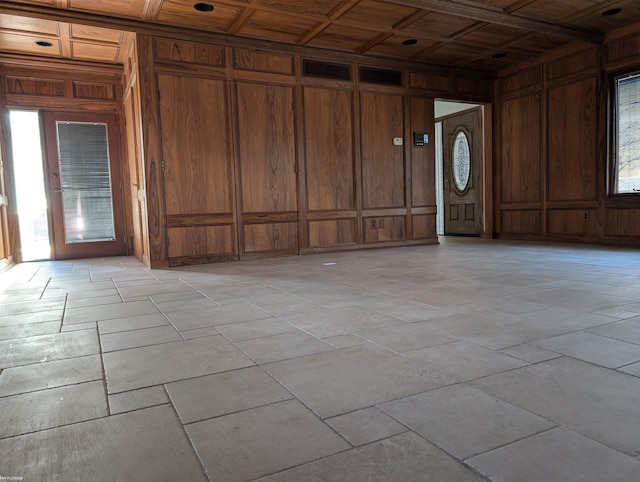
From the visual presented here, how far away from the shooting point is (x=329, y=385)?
1.54 m

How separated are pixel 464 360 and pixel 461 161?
7568mm

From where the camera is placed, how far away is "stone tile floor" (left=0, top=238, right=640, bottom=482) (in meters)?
1.08

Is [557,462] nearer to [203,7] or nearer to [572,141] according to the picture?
[203,7]

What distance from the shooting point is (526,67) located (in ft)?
23.0

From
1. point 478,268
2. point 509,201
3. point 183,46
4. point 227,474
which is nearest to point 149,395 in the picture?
point 227,474

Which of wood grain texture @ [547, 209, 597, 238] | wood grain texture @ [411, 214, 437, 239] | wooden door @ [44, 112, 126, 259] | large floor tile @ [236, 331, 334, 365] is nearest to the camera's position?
large floor tile @ [236, 331, 334, 365]

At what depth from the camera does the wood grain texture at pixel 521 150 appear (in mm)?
6988

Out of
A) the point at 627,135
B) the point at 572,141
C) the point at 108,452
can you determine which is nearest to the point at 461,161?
the point at 572,141

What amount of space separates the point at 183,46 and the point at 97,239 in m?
3.18

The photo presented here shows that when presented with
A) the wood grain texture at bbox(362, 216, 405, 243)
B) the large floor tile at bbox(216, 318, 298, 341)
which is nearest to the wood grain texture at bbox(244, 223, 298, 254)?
the wood grain texture at bbox(362, 216, 405, 243)

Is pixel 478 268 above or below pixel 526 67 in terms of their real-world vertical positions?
below

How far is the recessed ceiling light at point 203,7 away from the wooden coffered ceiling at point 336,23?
51 millimetres

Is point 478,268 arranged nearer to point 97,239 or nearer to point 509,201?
point 509,201

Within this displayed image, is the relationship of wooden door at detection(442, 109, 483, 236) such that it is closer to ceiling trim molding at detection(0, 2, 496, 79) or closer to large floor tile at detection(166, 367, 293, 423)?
ceiling trim molding at detection(0, 2, 496, 79)
